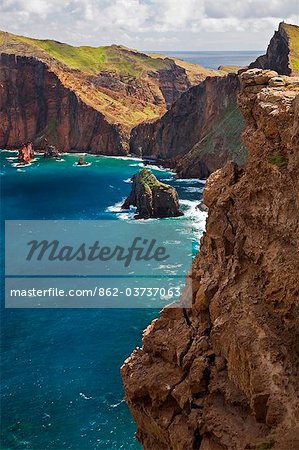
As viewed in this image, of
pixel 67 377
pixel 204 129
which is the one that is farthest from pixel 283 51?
pixel 67 377

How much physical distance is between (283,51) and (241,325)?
156m

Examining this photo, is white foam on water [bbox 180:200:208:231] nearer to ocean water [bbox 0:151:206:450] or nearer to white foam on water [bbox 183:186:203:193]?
white foam on water [bbox 183:186:203:193]

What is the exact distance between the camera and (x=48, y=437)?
4647cm

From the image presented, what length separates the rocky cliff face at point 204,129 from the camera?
154 meters

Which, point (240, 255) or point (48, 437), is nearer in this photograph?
point (240, 255)

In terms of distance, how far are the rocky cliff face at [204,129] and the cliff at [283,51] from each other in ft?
39.8

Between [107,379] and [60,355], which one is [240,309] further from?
[60,355]

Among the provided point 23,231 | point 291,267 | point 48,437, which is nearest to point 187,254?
point 23,231

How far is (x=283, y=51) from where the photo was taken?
528 feet

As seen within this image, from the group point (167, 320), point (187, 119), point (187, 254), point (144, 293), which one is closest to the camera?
point (167, 320)

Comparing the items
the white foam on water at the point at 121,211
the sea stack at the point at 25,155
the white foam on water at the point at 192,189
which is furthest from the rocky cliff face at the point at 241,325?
the sea stack at the point at 25,155

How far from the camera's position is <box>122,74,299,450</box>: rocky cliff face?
18.6 m

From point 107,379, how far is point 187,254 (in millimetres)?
39512

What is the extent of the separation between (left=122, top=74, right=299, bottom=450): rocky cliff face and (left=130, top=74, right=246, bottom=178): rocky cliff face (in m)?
114
